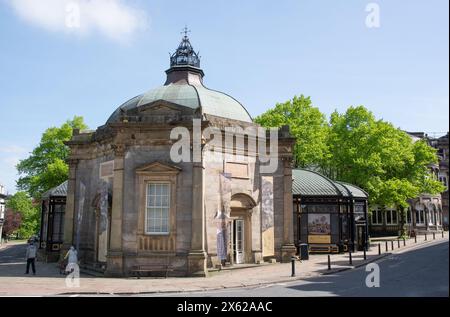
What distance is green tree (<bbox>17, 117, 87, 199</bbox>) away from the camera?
39375 mm

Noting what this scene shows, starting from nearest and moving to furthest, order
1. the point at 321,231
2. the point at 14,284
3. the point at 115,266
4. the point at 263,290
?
the point at 263,290
the point at 14,284
the point at 115,266
the point at 321,231

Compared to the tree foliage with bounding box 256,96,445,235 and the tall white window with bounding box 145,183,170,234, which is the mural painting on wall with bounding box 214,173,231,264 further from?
the tree foliage with bounding box 256,96,445,235

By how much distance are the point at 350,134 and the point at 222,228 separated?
23.6 metres

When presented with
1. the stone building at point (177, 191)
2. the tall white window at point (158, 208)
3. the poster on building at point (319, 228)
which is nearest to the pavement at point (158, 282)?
the stone building at point (177, 191)

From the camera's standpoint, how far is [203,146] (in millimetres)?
18844

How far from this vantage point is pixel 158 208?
18.5m

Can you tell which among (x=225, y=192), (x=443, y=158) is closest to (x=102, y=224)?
(x=225, y=192)

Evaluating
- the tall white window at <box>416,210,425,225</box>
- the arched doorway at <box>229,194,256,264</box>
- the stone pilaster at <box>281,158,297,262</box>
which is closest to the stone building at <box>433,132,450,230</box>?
the tall white window at <box>416,210,425,225</box>

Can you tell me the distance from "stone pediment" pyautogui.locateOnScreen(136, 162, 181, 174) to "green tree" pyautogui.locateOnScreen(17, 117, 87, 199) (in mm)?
23776

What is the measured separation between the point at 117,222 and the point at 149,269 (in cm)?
261

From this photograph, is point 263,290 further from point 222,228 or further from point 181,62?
point 181,62

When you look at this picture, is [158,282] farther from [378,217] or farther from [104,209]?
[378,217]

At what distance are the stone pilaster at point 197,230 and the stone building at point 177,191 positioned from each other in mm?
45
